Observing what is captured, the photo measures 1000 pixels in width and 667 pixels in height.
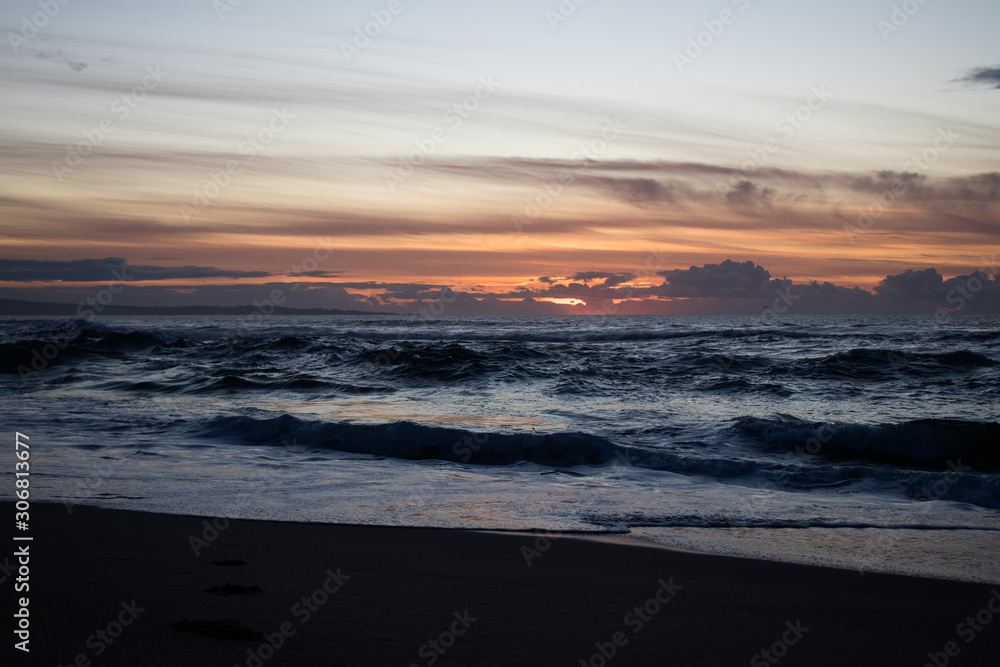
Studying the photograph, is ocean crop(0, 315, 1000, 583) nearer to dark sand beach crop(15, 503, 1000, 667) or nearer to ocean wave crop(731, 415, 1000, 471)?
ocean wave crop(731, 415, 1000, 471)

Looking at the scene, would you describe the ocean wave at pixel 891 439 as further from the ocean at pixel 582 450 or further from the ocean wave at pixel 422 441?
the ocean wave at pixel 422 441

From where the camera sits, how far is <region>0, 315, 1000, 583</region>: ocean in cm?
606

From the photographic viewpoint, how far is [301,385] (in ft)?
59.2

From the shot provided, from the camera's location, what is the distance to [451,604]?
3.83 meters

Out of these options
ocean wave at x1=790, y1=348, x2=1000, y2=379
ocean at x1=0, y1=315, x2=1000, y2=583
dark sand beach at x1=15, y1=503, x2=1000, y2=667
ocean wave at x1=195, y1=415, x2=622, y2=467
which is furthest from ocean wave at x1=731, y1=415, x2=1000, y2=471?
ocean wave at x1=790, y1=348, x2=1000, y2=379

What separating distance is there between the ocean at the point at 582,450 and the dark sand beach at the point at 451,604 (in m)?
0.62

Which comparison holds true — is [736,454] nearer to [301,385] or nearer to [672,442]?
[672,442]

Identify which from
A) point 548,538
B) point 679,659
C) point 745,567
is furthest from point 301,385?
point 679,659

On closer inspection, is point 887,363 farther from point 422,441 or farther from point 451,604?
point 451,604

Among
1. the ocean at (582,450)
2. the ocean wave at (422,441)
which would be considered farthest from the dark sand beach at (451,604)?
the ocean wave at (422,441)

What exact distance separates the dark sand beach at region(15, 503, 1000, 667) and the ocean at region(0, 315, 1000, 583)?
2.05 ft

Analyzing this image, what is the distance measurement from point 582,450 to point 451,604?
5943 millimetres

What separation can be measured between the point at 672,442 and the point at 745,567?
17.6 ft

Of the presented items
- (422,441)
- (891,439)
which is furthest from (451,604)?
(891,439)
